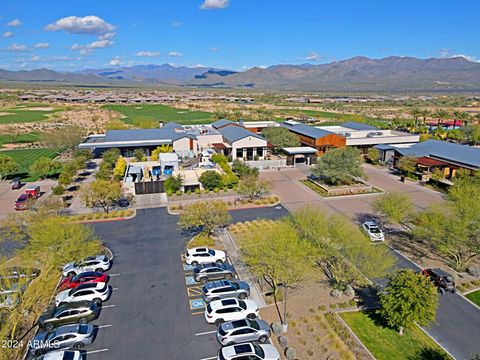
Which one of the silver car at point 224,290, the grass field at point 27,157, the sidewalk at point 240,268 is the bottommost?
the sidewalk at point 240,268

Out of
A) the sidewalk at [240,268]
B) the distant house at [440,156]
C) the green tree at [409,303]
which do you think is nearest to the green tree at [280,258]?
the sidewalk at [240,268]

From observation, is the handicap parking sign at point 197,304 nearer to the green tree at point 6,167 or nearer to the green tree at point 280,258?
the green tree at point 280,258

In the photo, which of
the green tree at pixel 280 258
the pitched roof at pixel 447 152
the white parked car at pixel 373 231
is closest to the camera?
the green tree at pixel 280 258

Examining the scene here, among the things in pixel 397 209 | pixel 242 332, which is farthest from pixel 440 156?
pixel 242 332

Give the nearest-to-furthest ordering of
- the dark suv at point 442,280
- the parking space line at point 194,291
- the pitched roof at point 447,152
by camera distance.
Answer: the parking space line at point 194,291 < the dark suv at point 442,280 < the pitched roof at point 447,152

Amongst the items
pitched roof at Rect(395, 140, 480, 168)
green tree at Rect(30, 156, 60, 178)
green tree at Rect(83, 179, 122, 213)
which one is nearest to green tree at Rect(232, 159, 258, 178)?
green tree at Rect(83, 179, 122, 213)

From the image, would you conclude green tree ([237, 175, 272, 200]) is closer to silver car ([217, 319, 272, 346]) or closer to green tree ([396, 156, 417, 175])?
silver car ([217, 319, 272, 346])

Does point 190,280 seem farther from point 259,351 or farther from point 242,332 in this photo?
point 259,351
